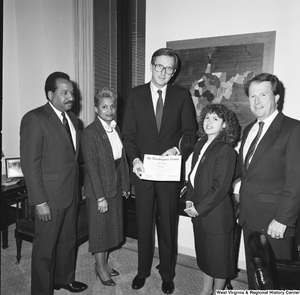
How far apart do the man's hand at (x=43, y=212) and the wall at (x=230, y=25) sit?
5.21 ft

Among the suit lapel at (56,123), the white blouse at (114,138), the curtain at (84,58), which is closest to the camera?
the suit lapel at (56,123)

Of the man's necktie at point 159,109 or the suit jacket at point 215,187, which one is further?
the man's necktie at point 159,109

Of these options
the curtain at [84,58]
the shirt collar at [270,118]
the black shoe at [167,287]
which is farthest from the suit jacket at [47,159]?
the curtain at [84,58]

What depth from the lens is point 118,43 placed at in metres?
3.79

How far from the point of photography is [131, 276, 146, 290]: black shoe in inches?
104

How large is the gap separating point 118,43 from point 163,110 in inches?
71.4

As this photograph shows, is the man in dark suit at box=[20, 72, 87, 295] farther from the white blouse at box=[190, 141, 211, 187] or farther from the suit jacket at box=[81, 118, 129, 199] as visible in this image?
the white blouse at box=[190, 141, 211, 187]

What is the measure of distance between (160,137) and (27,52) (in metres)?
1.21

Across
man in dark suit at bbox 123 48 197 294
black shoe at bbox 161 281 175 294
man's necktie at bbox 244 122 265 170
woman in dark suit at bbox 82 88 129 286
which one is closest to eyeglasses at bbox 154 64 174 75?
man in dark suit at bbox 123 48 197 294

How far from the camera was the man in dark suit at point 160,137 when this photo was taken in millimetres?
2416

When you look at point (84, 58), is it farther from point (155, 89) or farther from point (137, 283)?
point (137, 283)

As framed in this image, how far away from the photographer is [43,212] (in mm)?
2180

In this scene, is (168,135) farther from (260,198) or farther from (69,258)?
(69,258)

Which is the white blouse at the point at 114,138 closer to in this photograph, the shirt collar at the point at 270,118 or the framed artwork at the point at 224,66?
the framed artwork at the point at 224,66
